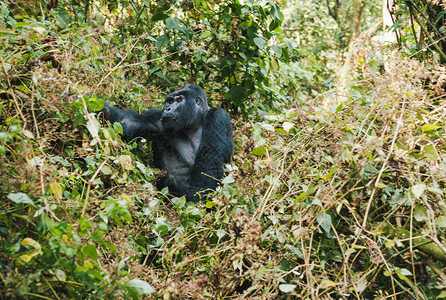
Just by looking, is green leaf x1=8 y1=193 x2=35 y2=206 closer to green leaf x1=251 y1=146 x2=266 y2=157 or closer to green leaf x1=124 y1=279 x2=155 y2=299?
green leaf x1=124 y1=279 x2=155 y2=299

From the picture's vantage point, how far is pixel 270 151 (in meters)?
2.46

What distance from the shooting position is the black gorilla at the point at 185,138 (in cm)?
339

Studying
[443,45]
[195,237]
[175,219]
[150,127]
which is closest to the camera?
[195,237]

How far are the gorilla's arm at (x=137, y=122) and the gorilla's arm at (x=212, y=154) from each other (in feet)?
1.45

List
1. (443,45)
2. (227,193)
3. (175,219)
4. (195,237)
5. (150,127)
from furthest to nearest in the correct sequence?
1. (150,127)
2. (443,45)
3. (175,219)
4. (195,237)
5. (227,193)

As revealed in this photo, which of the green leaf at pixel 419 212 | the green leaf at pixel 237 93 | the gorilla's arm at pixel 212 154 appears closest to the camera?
the green leaf at pixel 419 212

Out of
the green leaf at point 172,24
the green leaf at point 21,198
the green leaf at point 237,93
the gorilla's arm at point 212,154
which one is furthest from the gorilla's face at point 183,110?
the green leaf at point 21,198

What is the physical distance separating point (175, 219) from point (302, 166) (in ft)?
2.74

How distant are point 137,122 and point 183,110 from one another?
0.41 m

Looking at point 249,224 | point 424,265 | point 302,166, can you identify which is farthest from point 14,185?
point 424,265

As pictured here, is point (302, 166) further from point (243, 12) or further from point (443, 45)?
point (243, 12)

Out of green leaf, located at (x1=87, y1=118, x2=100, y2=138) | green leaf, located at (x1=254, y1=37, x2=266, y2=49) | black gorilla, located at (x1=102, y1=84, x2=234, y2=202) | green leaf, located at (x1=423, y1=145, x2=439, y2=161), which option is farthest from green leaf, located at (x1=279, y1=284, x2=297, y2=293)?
green leaf, located at (x1=254, y1=37, x2=266, y2=49)

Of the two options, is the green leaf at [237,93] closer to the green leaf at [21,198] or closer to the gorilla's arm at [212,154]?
the gorilla's arm at [212,154]

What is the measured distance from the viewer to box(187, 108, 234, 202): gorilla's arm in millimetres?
3375
